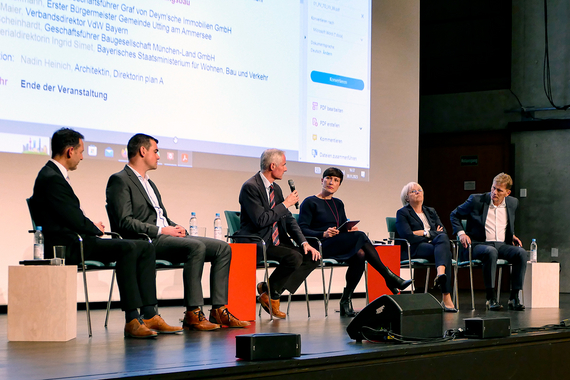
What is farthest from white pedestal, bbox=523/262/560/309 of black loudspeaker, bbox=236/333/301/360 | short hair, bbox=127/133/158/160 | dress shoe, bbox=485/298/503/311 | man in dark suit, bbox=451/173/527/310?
black loudspeaker, bbox=236/333/301/360

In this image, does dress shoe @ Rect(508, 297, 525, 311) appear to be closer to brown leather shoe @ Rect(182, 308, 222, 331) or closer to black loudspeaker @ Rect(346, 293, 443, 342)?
black loudspeaker @ Rect(346, 293, 443, 342)

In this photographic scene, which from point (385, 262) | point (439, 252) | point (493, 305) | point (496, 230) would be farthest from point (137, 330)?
point (496, 230)

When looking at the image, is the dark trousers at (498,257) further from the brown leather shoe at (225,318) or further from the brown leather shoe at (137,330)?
the brown leather shoe at (137,330)

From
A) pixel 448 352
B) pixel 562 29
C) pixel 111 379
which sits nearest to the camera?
pixel 111 379

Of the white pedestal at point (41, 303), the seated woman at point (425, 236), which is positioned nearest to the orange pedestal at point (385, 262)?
the seated woman at point (425, 236)

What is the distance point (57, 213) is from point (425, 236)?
2797 mm

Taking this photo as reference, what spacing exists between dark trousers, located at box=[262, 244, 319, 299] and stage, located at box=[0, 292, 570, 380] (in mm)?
565

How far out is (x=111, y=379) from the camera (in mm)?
1804

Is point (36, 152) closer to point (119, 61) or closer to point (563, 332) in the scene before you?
point (119, 61)

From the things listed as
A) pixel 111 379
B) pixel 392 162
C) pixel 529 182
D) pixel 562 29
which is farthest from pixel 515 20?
pixel 111 379

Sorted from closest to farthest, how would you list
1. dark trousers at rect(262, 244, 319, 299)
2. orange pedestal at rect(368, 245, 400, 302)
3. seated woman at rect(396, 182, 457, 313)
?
1. dark trousers at rect(262, 244, 319, 299)
2. seated woman at rect(396, 182, 457, 313)
3. orange pedestal at rect(368, 245, 400, 302)

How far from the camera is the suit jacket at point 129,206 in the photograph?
3.29 m

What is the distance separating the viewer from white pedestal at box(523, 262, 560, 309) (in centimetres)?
525

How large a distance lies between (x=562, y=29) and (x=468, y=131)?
5.66 ft
